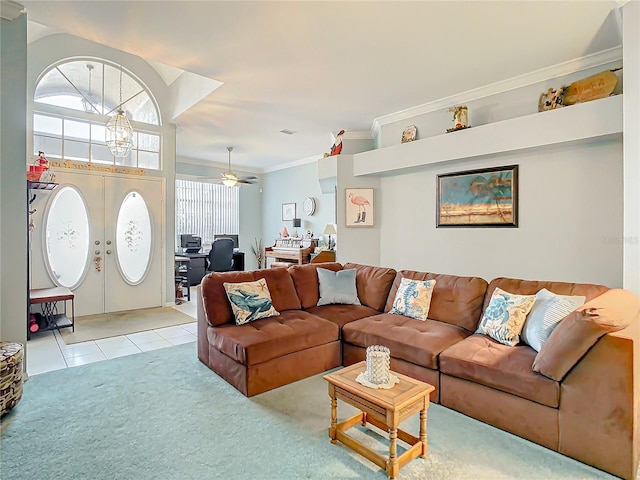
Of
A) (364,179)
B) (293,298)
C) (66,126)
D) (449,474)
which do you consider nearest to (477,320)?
(449,474)

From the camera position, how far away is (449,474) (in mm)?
1797

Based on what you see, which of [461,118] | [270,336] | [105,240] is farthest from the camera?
[105,240]

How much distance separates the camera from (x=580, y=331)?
6.09 feet

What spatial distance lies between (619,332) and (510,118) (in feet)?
9.08

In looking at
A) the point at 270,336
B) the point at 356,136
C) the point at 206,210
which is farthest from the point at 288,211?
the point at 270,336

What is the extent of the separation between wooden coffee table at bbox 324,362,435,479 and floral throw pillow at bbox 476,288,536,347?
3.02 ft

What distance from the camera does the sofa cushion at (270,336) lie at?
263cm

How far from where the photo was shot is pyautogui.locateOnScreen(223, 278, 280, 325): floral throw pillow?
10.1ft

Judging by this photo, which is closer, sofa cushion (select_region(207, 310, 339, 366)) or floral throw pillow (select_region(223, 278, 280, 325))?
sofa cushion (select_region(207, 310, 339, 366))

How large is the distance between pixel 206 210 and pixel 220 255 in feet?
5.97

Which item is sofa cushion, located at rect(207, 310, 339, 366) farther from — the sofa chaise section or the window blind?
the window blind

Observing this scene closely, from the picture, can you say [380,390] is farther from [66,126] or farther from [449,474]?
[66,126]

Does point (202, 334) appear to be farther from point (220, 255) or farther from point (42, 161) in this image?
point (220, 255)

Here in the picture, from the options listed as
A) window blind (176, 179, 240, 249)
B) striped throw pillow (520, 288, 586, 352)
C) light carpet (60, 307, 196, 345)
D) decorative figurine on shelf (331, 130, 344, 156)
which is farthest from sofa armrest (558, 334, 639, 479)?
window blind (176, 179, 240, 249)
